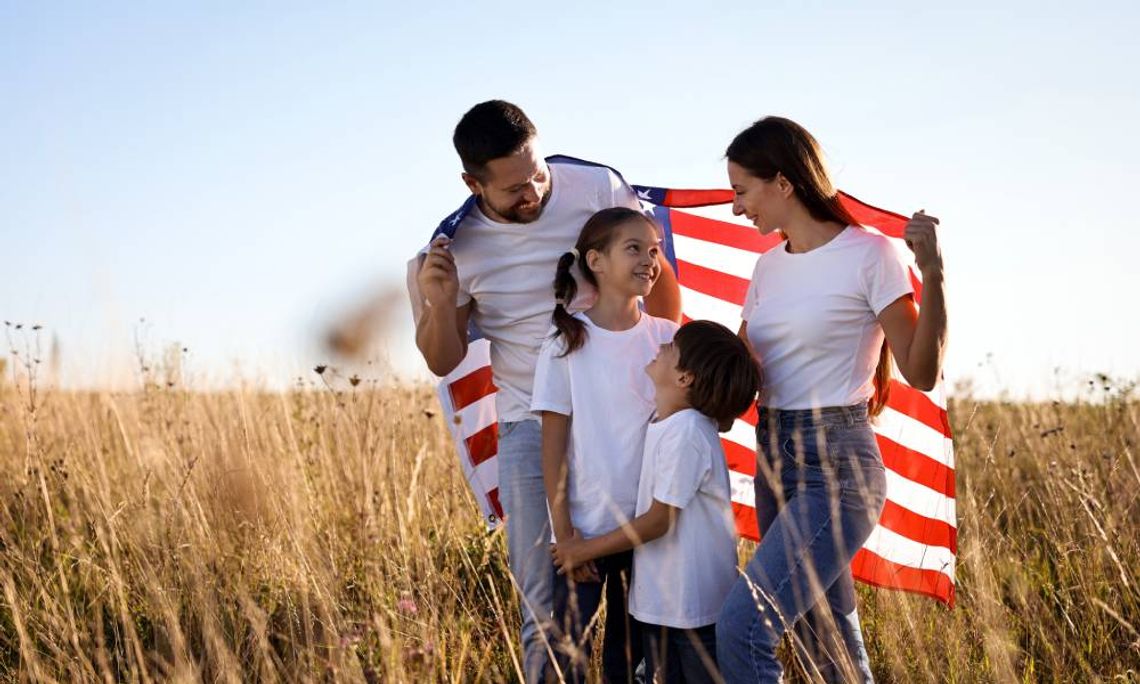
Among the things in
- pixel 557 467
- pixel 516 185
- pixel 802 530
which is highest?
pixel 516 185

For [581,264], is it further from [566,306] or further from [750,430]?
[750,430]

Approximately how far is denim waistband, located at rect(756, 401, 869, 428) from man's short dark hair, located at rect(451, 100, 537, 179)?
121 cm

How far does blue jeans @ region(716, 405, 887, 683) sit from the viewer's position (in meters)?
2.83

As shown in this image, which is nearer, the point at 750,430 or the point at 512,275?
the point at 512,275

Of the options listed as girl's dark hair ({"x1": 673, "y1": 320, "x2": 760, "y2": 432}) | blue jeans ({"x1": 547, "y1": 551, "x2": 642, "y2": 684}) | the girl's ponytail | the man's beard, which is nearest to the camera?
girl's dark hair ({"x1": 673, "y1": 320, "x2": 760, "y2": 432})

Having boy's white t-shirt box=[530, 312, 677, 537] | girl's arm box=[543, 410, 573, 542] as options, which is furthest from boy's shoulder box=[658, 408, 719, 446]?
girl's arm box=[543, 410, 573, 542]

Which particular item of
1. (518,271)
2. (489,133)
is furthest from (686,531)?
(489,133)

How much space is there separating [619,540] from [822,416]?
0.69 meters

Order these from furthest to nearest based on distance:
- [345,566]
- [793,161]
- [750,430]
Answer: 1. [345,566]
2. [750,430]
3. [793,161]

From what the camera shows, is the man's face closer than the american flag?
Yes

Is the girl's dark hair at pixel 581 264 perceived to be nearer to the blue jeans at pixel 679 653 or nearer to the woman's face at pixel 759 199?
the woman's face at pixel 759 199

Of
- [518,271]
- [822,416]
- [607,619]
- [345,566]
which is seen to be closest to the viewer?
[822,416]

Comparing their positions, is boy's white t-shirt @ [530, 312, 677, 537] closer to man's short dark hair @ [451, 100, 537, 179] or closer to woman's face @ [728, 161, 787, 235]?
woman's face @ [728, 161, 787, 235]

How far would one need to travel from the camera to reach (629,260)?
10.8 feet
